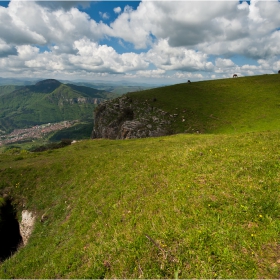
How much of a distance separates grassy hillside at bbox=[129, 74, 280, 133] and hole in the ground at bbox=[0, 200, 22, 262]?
4695 centimetres

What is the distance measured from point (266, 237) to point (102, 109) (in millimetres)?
80443

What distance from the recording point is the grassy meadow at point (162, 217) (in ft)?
26.8

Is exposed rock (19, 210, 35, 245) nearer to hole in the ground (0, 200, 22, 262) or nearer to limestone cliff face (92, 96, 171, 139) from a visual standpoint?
hole in the ground (0, 200, 22, 262)

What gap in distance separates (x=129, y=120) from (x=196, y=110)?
25.6 m

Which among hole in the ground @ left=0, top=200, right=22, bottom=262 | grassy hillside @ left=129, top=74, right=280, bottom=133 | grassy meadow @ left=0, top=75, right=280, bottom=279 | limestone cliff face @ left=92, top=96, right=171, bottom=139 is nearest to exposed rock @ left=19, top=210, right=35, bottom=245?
grassy meadow @ left=0, top=75, right=280, bottom=279

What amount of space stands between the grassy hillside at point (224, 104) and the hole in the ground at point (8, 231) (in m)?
47.0

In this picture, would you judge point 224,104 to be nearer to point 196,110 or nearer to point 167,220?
point 196,110

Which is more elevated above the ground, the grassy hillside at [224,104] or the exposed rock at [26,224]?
the grassy hillside at [224,104]

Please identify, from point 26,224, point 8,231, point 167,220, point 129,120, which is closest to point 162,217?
point 167,220

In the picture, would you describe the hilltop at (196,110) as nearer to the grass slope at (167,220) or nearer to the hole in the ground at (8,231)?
the grass slope at (167,220)

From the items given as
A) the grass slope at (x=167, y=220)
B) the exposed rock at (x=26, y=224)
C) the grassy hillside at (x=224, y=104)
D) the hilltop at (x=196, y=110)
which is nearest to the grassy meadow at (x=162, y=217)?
the grass slope at (x=167, y=220)

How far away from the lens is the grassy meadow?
26.8ft

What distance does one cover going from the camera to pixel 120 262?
8.97m

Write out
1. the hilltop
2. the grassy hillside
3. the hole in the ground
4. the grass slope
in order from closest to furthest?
the grass slope, the hole in the ground, the grassy hillside, the hilltop
